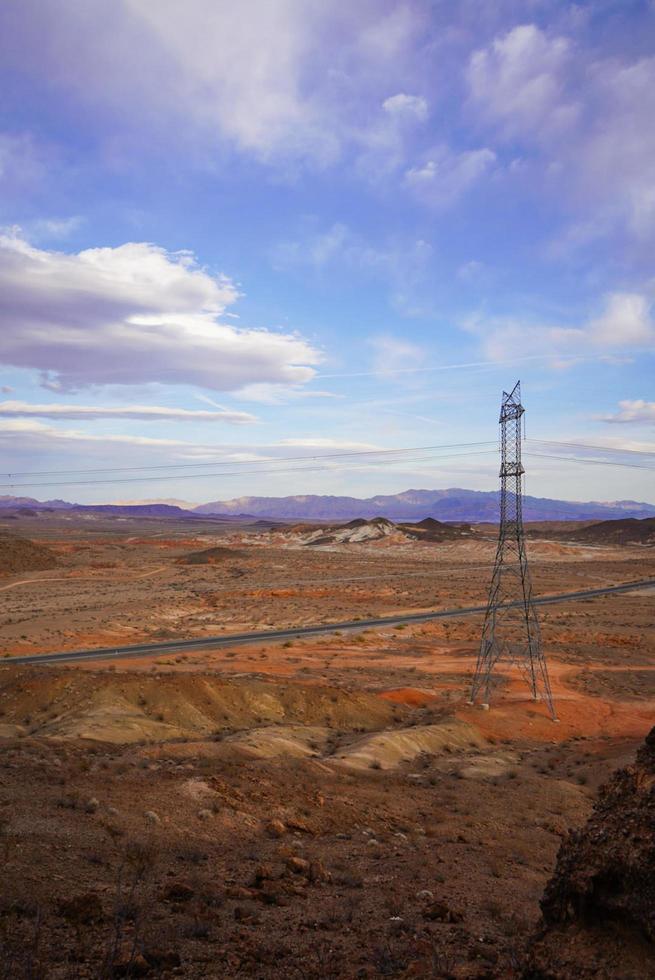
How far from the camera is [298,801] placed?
13.4 meters

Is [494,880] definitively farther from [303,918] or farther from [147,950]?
[147,950]

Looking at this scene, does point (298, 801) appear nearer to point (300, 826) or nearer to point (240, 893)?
point (300, 826)

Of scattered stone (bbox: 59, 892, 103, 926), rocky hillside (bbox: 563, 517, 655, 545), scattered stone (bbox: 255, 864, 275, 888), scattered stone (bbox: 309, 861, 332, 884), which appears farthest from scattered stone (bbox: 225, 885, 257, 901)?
rocky hillside (bbox: 563, 517, 655, 545)

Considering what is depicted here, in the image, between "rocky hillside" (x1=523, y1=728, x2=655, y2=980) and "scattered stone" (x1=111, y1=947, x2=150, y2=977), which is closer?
"rocky hillside" (x1=523, y1=728, x2=655, y2=980)

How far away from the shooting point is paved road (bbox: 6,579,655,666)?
3412cm

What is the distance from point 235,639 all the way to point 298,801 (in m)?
28.9


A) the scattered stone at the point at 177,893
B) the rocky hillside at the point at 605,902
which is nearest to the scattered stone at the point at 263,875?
the scattered stone at the point at 177,893

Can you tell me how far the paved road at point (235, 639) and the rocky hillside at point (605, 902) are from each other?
30.4 metres

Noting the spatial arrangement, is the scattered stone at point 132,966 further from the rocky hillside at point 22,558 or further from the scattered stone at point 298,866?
the rocky hillside at point 22,558

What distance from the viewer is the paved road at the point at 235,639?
3412 centimetres

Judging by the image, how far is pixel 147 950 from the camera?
21.8ft

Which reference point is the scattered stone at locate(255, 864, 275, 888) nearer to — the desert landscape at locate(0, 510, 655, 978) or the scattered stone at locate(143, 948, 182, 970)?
the desert landscape at locate(0, 510, 655, 978)

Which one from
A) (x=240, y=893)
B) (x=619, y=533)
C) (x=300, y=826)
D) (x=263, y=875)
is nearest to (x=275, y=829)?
(x=300, y=826)

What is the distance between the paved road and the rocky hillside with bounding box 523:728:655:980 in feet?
99.9
